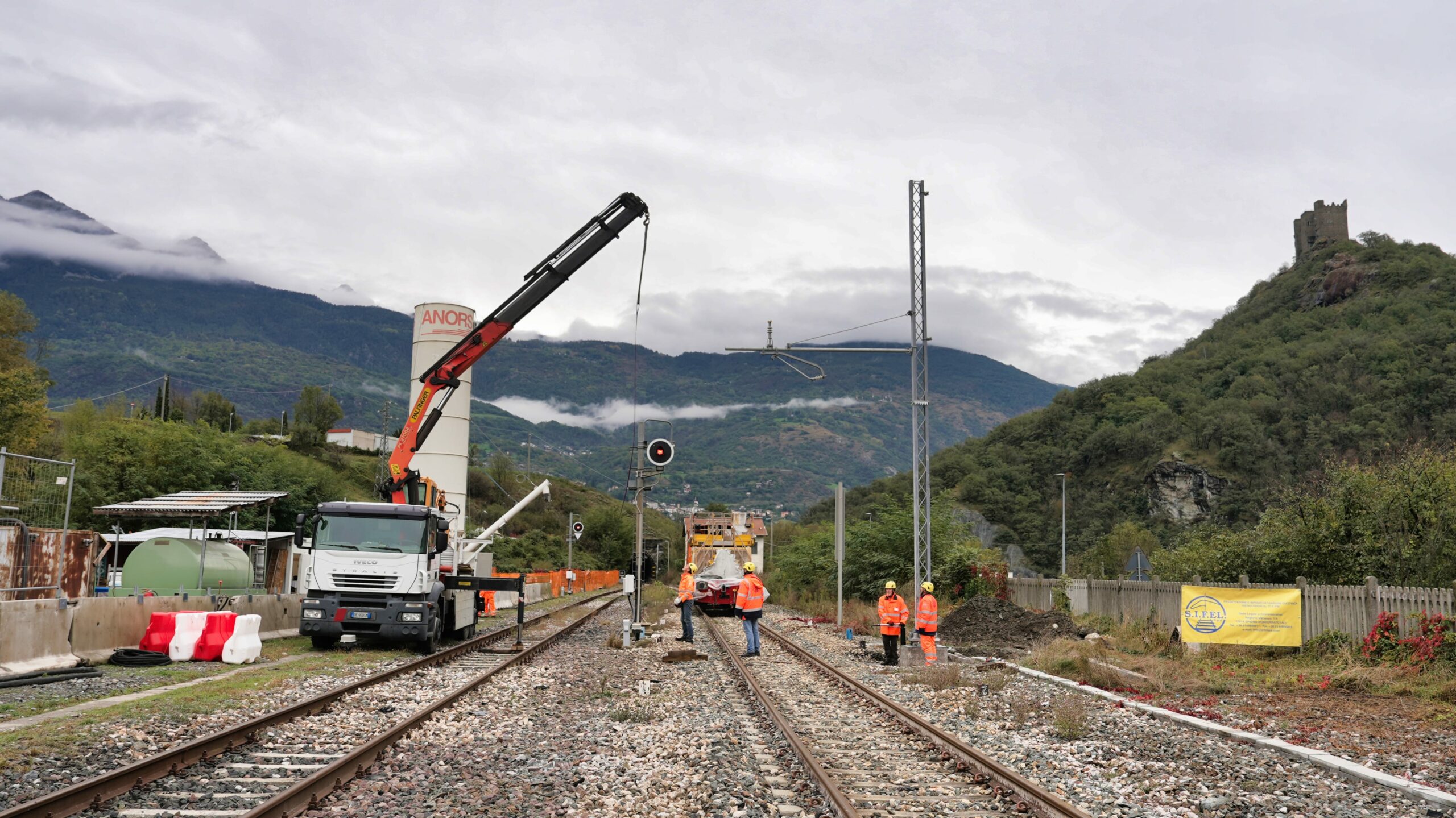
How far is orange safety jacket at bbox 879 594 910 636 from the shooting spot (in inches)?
775

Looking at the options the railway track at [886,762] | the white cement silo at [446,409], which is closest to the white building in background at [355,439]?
the white cement silo at [446,409]

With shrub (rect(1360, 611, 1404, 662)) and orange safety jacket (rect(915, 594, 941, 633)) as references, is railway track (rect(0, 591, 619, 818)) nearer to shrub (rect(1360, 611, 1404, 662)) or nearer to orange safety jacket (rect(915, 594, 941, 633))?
orange safety jacket (rect(915, 594, 941, 633))

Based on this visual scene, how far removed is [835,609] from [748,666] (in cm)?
1701

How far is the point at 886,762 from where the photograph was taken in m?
10.0

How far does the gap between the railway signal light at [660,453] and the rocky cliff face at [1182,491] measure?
7354 centimetres

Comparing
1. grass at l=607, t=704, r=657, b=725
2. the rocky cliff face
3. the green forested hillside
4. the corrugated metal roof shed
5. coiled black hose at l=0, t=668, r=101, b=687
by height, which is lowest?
grass at l=607, t=704, r=657, b=725

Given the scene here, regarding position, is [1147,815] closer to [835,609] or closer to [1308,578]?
[1308,578]

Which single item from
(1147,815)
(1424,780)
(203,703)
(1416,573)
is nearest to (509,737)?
(203,703)

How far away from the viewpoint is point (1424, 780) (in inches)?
365

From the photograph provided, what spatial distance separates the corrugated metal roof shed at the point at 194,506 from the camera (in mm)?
22609

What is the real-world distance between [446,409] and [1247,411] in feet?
225

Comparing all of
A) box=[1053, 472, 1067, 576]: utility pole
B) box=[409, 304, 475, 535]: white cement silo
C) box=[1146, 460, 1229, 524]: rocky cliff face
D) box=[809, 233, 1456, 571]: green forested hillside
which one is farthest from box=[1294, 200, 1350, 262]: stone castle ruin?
box=[409, 304, 475, 535]: white cement silo

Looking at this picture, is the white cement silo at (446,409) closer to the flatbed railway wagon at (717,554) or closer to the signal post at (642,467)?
the flatbed railway wagon at (717,554)

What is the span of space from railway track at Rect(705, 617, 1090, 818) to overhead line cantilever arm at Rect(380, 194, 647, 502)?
1262 centimetres
